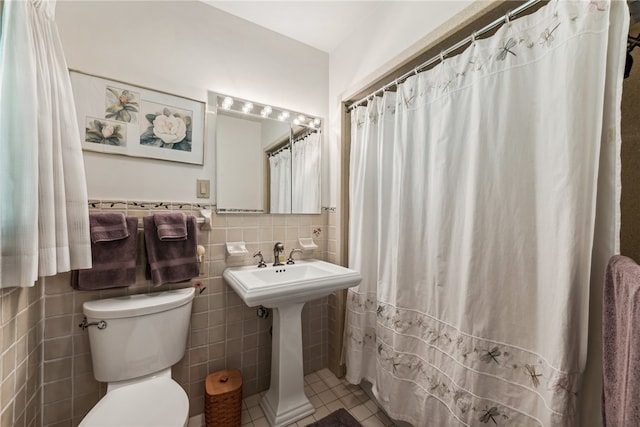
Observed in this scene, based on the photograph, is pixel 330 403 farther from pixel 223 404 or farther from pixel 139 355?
pixel 139 355

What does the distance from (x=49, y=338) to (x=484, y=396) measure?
1900 millimetres

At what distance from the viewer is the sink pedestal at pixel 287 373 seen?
54.9 inches

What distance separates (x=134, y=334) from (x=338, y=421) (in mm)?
1190

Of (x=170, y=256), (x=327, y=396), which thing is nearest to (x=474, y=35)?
(x=170, y=256)

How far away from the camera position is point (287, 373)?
4.67 feet

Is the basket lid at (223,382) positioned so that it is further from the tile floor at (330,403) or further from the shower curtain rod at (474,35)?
the shower curtain rod at (474,35)

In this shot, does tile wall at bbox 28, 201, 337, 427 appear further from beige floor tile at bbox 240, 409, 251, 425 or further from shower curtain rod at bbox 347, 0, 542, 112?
shower curtain rod at bbox 347, 0, 542, 112

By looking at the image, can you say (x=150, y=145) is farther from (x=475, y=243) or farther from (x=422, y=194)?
(x=475, y=243)

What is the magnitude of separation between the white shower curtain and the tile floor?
0.60 feet

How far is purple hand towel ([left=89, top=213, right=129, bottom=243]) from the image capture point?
1094 millimetres

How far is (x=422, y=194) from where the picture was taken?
1.22 m

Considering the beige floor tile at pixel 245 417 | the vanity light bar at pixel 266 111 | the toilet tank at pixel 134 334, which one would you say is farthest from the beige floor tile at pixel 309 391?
the vanity light bar at pixel 266 111

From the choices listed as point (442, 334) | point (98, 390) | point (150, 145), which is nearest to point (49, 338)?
point (98, 390)

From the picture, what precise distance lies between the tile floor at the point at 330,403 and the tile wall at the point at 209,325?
11cm
